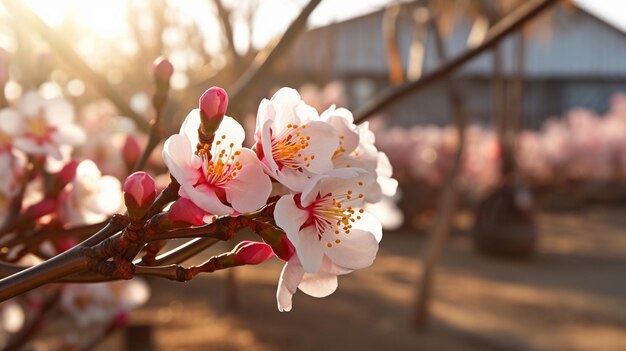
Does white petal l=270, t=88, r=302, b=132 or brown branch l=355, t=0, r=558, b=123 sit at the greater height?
brown branch l=355, t=0, r=558, b=123

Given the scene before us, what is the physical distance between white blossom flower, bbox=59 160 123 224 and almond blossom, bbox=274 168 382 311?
0.45 m

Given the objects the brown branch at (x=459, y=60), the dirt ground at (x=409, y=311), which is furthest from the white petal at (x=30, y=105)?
the dirt ground at (x=409, y=311)

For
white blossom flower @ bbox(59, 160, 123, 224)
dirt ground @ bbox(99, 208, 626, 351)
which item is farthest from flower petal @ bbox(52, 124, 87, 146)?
dirt ground @ bbox(99, 208, 626, 351)

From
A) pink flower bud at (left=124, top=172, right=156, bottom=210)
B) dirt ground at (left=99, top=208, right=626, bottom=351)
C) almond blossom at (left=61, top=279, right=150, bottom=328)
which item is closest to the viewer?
pink flower bud at (left=124, top=172, right=156, bottom=210)

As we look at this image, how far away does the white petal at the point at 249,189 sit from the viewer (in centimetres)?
51

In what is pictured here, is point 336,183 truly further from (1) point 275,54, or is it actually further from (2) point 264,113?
(1) point 275,54

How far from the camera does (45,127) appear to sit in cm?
106

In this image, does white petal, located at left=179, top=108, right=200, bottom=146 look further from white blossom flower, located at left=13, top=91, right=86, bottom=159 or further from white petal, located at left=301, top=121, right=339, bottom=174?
white blossom flower, located at left=13, top=91, right=86, bottom=159

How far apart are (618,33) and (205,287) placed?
20.9 m

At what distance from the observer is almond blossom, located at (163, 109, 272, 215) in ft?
1.68

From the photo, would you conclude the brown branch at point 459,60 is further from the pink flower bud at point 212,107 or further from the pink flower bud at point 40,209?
the pink flower bud at point 212,107

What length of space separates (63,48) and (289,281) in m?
0.83

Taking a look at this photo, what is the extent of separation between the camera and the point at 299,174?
1.79ft

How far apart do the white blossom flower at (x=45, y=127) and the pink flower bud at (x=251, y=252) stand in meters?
0.49
